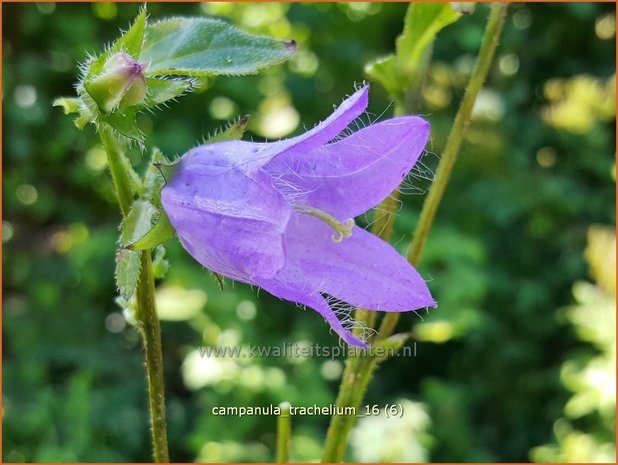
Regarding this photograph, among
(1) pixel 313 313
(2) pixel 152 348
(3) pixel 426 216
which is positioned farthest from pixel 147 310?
(1) pixel 313 313

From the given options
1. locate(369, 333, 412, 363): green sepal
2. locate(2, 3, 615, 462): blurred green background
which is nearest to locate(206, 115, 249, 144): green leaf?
locate(369, 333, 412, 363): green sepal

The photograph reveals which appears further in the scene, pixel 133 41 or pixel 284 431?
pixel 284 431

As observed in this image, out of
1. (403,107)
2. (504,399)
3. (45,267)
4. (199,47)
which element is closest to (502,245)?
(504,399)

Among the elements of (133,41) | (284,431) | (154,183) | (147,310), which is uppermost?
(133,41)

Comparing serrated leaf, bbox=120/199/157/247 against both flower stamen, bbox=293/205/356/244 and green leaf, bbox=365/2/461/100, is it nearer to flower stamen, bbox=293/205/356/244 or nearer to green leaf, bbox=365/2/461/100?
flower stamen, bbox=293/205/356/244

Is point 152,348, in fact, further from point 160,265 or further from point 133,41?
point 133,41

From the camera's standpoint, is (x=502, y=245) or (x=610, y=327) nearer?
(x=610, y=327)

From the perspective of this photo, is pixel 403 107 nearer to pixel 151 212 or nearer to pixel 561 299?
pixel 151 212
